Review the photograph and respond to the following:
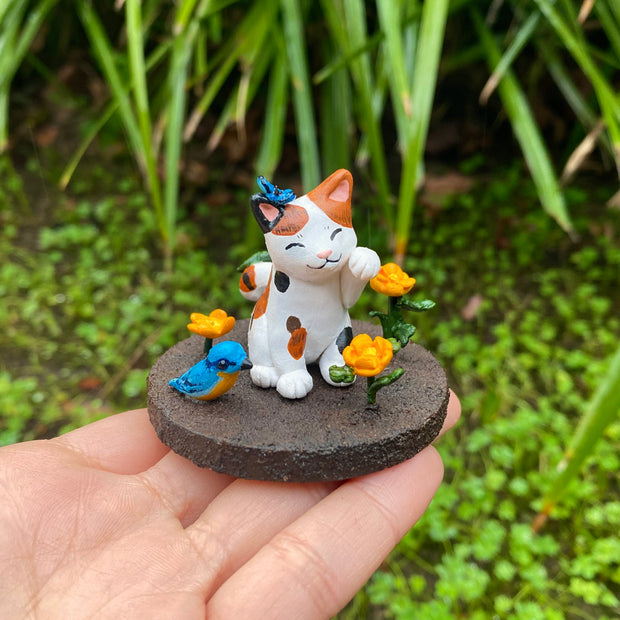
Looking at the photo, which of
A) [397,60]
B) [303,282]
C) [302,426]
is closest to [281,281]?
[303,282]

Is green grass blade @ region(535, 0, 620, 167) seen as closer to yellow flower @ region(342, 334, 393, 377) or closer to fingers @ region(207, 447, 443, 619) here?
yellow flower @ region(342, 334, 393, 377)

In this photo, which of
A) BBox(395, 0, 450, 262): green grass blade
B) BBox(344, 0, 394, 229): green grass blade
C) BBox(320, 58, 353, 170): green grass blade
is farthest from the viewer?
BBox(320, 58, 353, 170): green grass blade

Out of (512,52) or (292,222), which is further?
(512,52)

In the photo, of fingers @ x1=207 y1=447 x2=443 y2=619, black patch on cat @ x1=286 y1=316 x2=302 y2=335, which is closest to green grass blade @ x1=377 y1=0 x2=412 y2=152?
black patch on cat @ x1=286 y1=316 x2=302 y2=335

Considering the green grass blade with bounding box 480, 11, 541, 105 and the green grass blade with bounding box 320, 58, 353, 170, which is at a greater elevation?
the green grass blade with bounding box 480, 11, 541, 105

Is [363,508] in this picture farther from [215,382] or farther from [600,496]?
[600,496]

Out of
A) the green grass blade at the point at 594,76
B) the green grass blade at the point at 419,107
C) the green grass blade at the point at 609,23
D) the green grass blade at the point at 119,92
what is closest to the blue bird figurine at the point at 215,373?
the green grass blade at the point at 419,107

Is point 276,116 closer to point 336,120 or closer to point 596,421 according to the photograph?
point 336,120
